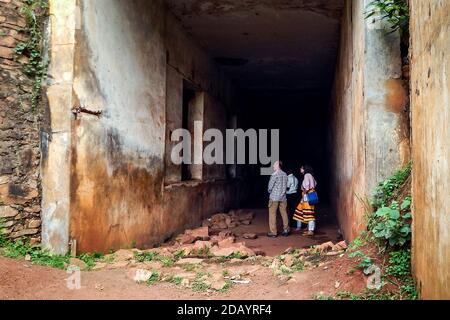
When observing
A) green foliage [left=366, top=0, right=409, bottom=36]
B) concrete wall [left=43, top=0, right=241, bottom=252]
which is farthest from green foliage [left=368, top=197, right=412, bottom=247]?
concrete wall [left=43, top=0, right=241, bottom=252]

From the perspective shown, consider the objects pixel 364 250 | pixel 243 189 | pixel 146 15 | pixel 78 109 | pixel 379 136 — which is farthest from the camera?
pixel 243 189

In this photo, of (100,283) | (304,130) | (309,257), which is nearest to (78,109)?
(100,283)

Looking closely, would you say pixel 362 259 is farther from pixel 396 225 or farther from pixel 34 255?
pixel 34 255

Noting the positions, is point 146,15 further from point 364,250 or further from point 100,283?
point 364,250

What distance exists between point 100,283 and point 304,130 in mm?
17648

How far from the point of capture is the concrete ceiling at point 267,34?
23.9 feet

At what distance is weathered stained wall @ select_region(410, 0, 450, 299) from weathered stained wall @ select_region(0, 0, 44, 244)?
429cm

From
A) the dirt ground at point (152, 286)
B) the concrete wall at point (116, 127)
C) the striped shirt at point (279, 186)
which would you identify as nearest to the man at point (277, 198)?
the striped shirt at point (279, 186)

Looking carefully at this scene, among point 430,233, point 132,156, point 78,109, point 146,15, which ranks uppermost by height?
point 146,15

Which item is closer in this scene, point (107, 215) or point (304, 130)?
point (107, 215)

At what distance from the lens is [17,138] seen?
479 cm

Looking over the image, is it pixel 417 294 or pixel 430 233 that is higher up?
pixel 430 233

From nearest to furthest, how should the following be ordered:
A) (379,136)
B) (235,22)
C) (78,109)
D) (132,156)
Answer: (379,136), (78,109), (132,156), (235,22)

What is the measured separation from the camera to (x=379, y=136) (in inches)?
176
